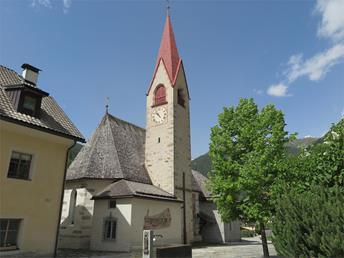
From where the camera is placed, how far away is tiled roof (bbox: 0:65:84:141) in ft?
41.8

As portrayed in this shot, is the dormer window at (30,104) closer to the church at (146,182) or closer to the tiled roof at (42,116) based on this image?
the tiled roof at (42,116)

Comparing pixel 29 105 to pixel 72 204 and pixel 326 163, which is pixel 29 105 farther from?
pixel 326 163

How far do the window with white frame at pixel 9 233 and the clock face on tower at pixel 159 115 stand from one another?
17.4 m

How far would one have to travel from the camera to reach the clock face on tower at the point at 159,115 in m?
28.3

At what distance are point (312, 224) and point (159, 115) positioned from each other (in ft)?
71.6

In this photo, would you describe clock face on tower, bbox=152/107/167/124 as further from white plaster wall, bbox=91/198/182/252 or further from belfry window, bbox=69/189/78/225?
belfry window, bbox=69/189/78/225

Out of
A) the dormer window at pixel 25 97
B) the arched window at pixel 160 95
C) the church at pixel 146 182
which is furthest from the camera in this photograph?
the arched window at pixel 160 95

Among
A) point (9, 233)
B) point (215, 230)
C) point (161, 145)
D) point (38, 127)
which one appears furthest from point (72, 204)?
point (215, 230)

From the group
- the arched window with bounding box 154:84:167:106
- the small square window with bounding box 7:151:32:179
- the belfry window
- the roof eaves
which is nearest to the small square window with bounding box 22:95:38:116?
the roof eaves

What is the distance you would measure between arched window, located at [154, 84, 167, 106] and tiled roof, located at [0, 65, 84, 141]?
12694 millimetres

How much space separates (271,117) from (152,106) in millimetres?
14622

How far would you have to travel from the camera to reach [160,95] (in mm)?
29609

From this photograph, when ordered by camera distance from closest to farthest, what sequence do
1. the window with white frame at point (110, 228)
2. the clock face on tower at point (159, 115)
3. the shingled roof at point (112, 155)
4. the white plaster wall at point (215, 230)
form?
1. the window with white frame at point (110, 228)
2. the shingled roof at point (112, 155)
3. the clock face on tower at point (159, 115)
4. the white plaster wall at point (215, 230)

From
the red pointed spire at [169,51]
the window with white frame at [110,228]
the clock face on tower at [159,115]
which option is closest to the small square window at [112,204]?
the window with white frame at [110,228]
